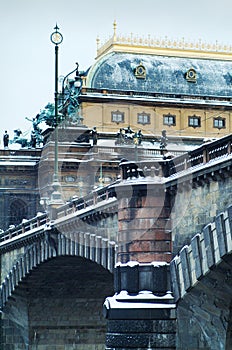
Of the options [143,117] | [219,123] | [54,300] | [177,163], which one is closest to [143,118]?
[143,117]

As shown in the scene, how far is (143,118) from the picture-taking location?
352 ft

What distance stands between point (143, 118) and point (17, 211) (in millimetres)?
15795

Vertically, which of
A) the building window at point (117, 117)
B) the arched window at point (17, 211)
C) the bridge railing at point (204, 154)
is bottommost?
the bridge railing at point (204, 154)

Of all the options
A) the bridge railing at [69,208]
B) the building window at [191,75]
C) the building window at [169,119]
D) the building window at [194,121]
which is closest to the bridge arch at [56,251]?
the bridge railing at [69,208]

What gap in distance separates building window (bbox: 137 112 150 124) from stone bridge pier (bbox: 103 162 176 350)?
220 ft

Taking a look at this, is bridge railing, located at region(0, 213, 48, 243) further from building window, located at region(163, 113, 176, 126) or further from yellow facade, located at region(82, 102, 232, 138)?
building window, located at region(163, 113, 176, 126)

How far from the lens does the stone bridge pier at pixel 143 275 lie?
38.5 metres

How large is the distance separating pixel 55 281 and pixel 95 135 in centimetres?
3397

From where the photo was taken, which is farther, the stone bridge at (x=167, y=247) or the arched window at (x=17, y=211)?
the arched window at (x=17, y=211)

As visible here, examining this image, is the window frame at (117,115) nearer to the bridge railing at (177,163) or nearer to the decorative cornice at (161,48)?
the decorative cornice at (161,48)

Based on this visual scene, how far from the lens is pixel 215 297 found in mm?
38062

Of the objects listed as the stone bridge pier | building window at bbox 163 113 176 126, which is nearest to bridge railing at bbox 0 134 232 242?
the stone bridge pier

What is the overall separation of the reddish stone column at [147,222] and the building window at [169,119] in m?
68.5

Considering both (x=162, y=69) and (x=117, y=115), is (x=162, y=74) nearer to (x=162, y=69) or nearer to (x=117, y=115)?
(x=162, y=69)
